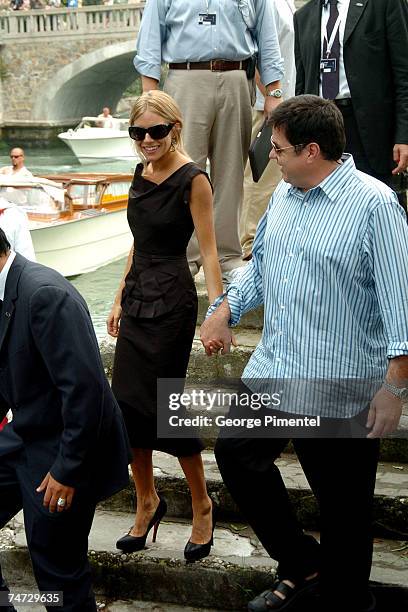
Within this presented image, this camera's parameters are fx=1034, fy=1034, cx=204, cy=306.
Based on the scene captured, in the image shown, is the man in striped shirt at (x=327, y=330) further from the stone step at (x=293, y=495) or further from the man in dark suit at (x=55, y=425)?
the stone step at (x=293, y=495)

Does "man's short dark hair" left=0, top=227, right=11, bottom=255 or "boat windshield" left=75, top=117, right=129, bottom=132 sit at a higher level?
"man's short dark hair" left=0, top=227, right=11, bottom=255

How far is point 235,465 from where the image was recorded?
115 inches

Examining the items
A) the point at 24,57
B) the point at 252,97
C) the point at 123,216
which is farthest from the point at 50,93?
the point at 252,97

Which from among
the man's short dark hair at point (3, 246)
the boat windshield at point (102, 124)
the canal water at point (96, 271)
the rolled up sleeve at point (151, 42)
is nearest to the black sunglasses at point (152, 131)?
the man's short dark hair at point (3, 246)

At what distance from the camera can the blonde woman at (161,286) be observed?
333 centimetres

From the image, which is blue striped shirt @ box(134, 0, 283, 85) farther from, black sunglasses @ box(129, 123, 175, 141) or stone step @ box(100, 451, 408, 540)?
stone step @ box(100, 451, 408, 540)

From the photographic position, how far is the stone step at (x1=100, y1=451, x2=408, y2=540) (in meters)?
3.53

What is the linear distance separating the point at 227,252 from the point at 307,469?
5.81 feet

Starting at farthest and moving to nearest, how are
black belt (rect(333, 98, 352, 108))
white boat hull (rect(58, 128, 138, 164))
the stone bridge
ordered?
the stone bridge, white boat hull (rect(58, 128, 138, 164)), black belt (rect(333, 98, 352, 108))

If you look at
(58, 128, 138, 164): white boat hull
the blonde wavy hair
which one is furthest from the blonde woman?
(58, 128, 138, 164): white boat hull

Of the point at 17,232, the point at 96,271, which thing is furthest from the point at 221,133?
the point at 96,271

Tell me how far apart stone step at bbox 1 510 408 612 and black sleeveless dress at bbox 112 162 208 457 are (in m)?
0.39

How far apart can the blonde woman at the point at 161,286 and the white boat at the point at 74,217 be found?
9.44m

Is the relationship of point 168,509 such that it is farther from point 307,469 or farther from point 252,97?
point 252,97
